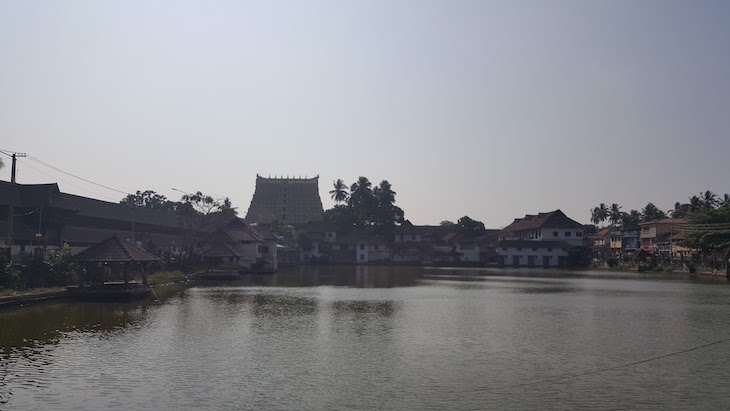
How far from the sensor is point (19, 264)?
33344 mm

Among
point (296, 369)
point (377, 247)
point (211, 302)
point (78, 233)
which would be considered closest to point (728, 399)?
point (296, 369)

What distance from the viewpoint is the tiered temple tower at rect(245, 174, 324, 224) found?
14425cm

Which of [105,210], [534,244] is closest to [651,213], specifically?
[534,244]

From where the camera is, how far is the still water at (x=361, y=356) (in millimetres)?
13930

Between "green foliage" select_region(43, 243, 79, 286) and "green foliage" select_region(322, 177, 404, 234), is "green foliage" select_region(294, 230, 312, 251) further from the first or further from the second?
"green foliage" select_region(43, 243, 79, 286)

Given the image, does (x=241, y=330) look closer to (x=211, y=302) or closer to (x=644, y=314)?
(x=211, y=302)

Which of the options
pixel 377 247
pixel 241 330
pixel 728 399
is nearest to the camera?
pixel 728 399

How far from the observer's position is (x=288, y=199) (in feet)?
481

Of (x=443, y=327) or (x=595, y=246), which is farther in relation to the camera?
(x=595, y=246)

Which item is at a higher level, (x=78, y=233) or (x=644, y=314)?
(x=78, y=233)

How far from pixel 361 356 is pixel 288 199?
129306 millimetres

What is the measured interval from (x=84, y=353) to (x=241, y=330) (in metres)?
Answer: 6.67

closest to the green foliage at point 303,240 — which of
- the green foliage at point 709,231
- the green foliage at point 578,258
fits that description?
the green foliage at point 578,258

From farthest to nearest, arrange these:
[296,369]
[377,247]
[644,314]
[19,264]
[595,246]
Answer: [595,246], [377,247], [19,264], [644,314], [296,369]
